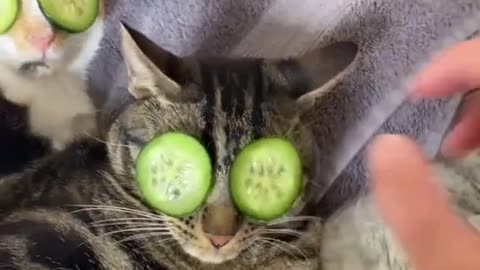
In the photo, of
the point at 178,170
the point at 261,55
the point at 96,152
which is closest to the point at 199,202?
the point at 178,170

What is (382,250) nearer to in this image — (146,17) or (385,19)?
(385,19)

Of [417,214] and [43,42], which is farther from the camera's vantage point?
[43,42]

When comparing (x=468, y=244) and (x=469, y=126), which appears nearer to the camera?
(x=468, y=244)

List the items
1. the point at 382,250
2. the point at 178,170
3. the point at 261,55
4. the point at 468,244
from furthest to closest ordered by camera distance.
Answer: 1. the point at 261,55
2. the point at 382,250
3. the point at 178,170
4. the point at 468,244

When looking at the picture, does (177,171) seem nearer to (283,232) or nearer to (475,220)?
(283,232)

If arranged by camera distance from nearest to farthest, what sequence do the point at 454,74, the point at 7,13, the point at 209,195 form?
the point at 454,74, the point at 209,195, the point at 7,13

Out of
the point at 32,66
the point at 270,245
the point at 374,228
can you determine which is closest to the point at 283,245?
the point at 270,245

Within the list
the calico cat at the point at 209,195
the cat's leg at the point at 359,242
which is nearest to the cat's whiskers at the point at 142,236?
the calico cat at the point at 209,195

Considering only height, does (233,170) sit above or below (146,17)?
above
